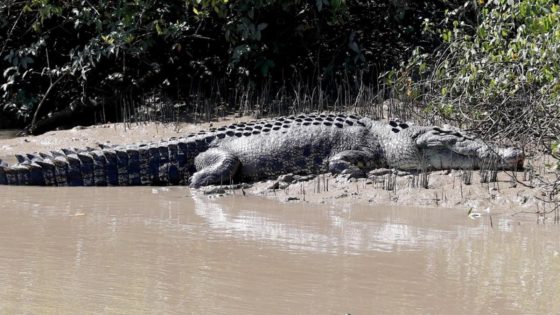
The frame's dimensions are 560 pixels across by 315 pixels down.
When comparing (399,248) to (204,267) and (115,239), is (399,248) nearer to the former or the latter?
(204,267)

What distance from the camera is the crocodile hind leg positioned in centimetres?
866

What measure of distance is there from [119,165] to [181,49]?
4.31m

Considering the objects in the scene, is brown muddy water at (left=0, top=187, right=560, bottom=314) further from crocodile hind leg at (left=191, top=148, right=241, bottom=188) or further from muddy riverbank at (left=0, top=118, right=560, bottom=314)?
crocodile hind leg at (left=191, top=148, right=241, bottom=188)

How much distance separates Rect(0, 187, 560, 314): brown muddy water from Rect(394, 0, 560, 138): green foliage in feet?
3.76

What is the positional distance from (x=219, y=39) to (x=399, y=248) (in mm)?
8238

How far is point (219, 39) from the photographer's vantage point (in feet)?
43.0

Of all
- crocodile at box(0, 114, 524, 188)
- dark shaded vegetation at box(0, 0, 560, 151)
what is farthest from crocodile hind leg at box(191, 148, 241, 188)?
dark shaded vegetation at box(0, 0, 560, 151)

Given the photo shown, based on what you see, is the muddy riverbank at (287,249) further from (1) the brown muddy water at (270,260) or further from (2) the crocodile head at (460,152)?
(2) the crocodile head at (460,152)

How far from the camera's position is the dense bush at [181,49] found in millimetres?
11773

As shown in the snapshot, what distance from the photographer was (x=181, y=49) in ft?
42.6

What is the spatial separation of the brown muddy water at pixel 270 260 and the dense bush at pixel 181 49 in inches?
194

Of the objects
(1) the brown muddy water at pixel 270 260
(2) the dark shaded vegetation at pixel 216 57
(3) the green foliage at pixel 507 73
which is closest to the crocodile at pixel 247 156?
(3) the green foliage at pixel 507 73

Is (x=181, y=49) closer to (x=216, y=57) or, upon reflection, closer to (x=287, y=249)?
(x=216, y=57)

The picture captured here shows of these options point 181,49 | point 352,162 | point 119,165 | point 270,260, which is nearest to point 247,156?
point 352,162
